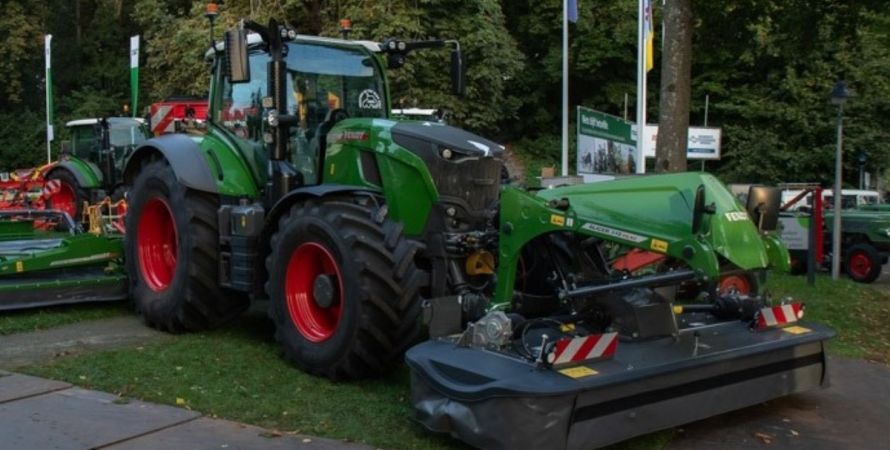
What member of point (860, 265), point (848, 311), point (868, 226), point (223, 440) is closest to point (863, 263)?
point (860, 265)

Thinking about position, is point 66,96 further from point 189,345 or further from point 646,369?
point 646,369

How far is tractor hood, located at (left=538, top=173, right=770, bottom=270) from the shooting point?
5176mm

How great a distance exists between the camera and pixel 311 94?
759 centimetres

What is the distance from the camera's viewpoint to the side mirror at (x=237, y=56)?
6.79 meters

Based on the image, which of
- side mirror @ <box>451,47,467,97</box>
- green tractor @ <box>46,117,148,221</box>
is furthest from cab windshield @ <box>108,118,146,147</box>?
side mirror @ <box>451,47,467,97</box>

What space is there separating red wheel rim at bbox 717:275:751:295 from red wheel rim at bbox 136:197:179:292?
5.04 metres

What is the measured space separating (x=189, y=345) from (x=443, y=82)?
53.6 feet

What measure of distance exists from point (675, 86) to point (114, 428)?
806 centimetres

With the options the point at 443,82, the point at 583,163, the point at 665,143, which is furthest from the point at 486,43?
the point at 665,143

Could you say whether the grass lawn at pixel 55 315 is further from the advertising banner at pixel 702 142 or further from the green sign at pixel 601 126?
the advertising banner at pixel 702 142

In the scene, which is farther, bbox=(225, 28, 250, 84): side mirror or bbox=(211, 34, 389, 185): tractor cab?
bbox=(211, 34, 389, 185): tractor cab

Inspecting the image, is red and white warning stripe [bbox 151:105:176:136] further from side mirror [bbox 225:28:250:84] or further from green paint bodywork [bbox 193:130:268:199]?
side mirror [bbox 225:28:250:84]

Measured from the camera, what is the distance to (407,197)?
6.55 meters

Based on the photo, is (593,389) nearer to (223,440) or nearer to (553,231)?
(553,231)
